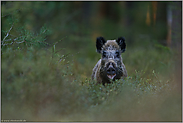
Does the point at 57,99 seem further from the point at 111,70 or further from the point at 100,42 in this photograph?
the point at 100,42

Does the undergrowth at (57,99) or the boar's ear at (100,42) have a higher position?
the boar's ear at (100,42)

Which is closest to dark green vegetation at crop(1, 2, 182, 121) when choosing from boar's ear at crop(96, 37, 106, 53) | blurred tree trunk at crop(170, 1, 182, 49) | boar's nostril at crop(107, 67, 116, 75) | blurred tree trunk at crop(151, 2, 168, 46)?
boar's nostril at crop(107, 67, 116, 75)

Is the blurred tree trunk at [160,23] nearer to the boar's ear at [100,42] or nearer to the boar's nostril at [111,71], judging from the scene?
the boar's ear at [100,42]

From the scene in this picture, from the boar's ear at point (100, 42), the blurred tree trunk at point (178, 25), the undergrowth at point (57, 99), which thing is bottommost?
the undergrowth at point (57, 99)

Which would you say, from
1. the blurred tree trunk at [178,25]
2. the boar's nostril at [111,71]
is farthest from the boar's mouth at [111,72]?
the blurred tree trunk at [178,25]

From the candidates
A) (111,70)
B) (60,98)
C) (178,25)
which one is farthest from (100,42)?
(178,25)

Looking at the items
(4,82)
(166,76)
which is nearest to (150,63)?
(166,76)

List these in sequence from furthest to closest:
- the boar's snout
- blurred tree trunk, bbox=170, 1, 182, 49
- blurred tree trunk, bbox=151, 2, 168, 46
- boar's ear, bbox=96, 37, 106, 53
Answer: blurred tree trunk, bbox=151, 2, 168, 46 → blurred tree trunk, bbox=170, 1, 182, 49 → boar's ear, bbox=96, 37, 106, 53 → the boar's snout

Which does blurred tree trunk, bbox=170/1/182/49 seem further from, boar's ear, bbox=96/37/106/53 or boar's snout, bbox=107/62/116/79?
boar's snout, bbox=107/62/116/79

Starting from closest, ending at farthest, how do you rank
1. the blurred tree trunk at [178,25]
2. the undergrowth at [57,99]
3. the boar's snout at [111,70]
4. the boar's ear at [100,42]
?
the undergrowth at [57,99] → the boar's snout at [111,70] → the boar's ear at [100,42] → the blurred tree trunk at [178,25]

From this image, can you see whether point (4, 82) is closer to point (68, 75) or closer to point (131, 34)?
point (68, 75)

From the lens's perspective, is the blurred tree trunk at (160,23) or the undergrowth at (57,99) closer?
the undergrowth at (57,99)

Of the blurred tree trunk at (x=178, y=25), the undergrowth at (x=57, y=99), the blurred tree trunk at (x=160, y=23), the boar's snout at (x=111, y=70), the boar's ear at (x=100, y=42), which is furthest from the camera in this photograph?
the blurred tree trunk at (x=160, y=23)

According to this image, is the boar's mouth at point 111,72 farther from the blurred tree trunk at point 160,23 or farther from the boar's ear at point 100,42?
the blurred tree trunk at point 160,23
